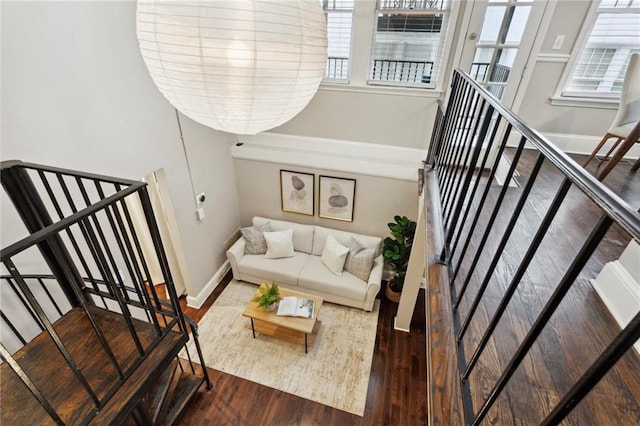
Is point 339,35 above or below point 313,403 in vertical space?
above

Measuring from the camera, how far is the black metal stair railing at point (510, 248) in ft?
1.61

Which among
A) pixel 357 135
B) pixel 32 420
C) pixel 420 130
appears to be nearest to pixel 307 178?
pixel 357 135

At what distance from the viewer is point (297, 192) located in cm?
432

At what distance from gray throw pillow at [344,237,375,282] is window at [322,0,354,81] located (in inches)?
90.0

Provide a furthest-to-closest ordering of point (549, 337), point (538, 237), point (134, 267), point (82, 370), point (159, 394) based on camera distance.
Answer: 1. point (159, 394)
2. point (82, 370)
3. point (134, 267)
4. point (549, 337)
5. point (538, 237)

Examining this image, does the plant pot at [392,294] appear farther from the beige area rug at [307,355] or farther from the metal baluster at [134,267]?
the metal baluster at [134,267]

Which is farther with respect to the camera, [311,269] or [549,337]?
[311,269]

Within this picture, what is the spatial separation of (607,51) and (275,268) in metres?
4.59

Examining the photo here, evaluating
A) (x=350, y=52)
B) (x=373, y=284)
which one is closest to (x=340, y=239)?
(x=373, y=284)

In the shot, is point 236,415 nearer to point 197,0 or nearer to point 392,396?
point 392,396

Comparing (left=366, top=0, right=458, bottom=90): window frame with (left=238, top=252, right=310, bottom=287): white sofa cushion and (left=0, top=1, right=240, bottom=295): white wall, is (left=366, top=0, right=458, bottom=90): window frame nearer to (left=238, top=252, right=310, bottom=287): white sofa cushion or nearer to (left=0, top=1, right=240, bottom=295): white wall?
(left=0, top=1, right=240, bottom=295): white wall

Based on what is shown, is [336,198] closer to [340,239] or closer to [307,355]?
[340,239]

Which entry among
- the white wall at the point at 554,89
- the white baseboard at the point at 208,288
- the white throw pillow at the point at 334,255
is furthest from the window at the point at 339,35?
the white baseboard at the point at 208,288

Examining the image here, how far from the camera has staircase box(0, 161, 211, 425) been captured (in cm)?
119
